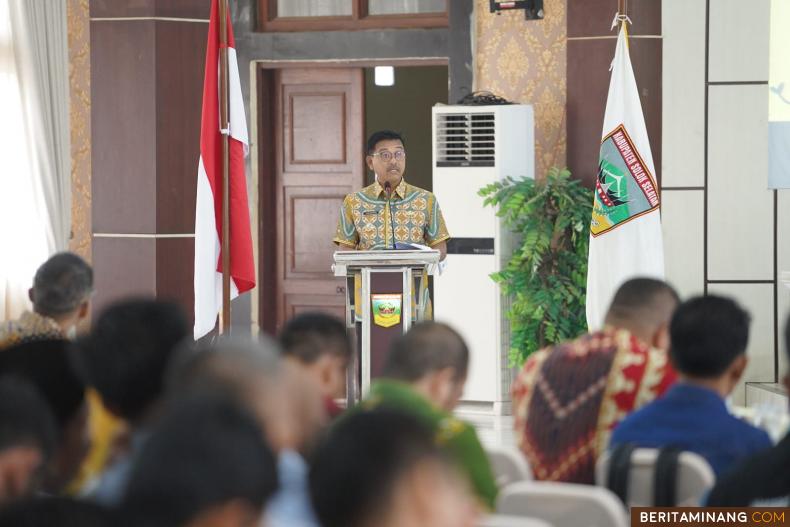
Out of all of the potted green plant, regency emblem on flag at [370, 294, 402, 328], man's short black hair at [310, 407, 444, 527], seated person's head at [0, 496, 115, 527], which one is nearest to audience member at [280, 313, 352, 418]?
man's short black hair at [310, 407, 444, 527]

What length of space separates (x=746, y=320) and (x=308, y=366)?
1.12 metres

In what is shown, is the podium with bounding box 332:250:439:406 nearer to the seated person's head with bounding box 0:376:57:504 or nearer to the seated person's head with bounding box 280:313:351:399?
the seated person's head with bounding box 280:313:351:399

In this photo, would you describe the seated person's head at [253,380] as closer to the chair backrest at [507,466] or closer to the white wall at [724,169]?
the chair backrest at [507,466]

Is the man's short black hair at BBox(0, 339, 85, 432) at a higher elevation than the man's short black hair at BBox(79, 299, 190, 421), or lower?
lower

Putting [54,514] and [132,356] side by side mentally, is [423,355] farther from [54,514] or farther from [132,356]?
[54,514]

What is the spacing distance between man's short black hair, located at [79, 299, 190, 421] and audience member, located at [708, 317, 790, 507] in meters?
1.15

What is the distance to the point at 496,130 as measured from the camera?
7559mm

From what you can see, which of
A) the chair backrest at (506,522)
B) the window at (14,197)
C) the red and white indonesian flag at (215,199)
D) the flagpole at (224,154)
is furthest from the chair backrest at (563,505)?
the window at (14,197)

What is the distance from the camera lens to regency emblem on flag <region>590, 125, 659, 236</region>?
22.5 feet

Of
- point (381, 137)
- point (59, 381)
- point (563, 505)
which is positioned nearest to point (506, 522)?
point (563, 505)

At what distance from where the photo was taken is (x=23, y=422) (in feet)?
6.45

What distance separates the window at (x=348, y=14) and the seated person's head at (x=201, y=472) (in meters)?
6.85

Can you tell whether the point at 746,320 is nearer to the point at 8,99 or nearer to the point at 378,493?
the point at 378,493

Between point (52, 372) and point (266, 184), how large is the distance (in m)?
5.57
